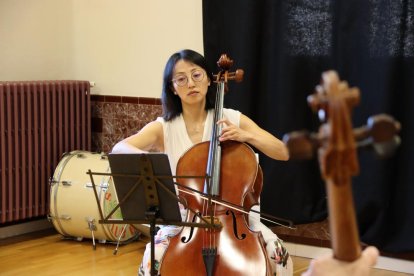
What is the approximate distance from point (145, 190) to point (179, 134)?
2.08ft

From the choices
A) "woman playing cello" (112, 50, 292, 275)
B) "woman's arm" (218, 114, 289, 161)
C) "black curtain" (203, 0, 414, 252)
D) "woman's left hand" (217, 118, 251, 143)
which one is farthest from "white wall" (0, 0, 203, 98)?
"woman's left hand" (217, 118, 251, 143)

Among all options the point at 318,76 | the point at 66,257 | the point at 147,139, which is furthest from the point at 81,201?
the point at 318,76

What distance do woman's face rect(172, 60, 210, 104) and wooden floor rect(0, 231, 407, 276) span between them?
1.27 m

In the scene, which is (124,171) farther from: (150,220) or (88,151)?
(88,151)

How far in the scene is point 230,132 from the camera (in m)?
2.56

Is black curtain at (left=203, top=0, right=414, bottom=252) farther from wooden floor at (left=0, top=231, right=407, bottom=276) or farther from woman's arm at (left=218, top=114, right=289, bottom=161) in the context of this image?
woman's arm at (left=218, top=114, right=289, bottom=161)

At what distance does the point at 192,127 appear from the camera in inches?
112

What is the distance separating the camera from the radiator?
4.12 m

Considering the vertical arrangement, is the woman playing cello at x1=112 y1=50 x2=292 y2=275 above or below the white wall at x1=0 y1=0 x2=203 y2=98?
below

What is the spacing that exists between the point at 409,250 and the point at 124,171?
1.87 meters

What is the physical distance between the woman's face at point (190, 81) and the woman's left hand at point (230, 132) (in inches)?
8.5

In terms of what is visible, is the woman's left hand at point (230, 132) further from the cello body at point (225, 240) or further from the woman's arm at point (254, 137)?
the cello body at point (225, 240)

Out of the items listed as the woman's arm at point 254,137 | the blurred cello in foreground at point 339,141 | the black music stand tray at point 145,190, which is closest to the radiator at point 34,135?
the woman's arm at point 254,137

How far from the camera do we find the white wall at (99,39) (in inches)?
167
